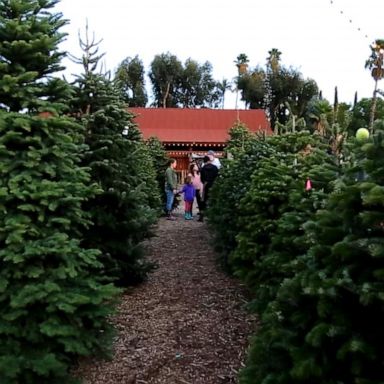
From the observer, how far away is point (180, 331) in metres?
5.50

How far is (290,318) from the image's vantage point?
251 centimetres

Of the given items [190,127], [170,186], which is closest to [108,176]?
[170,186]

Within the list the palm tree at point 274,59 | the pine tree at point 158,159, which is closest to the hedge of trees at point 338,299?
the pine tree at point 158,159

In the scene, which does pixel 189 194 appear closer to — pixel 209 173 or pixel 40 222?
pixel 209 173

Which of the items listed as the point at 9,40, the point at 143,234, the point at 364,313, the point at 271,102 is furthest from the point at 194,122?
the point at 364,313

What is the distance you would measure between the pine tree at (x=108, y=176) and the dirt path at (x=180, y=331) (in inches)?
24.4

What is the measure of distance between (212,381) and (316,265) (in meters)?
2.28

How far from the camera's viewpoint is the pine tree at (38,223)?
12.4 feet

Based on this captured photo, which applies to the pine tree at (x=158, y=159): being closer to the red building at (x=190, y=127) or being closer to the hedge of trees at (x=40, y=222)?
the red building at (x=190, y=127)

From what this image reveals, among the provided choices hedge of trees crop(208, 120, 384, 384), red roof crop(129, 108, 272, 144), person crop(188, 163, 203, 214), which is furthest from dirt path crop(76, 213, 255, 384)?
red roof crop(129, 108, 272, 144)

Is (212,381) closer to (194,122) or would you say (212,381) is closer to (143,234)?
(143,234)

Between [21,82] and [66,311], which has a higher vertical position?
[21,82]

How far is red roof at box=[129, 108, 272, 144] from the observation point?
113ft

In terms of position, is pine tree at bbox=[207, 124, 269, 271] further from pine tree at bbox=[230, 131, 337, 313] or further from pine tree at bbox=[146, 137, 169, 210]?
pine tree at bbox=[146, 137, 169, 210]
